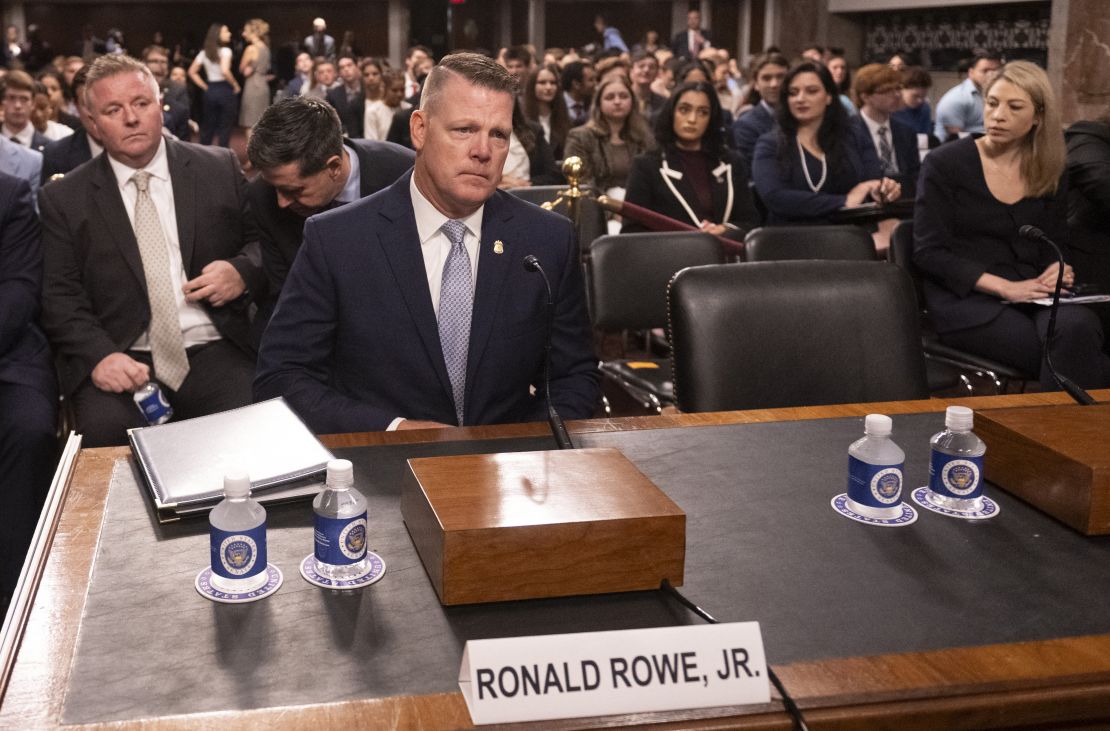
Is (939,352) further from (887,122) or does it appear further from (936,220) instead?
(887,122)

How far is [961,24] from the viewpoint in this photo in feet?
43.8

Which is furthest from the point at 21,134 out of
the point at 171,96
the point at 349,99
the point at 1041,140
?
the point at 349,99

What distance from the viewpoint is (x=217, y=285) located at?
3045 mm

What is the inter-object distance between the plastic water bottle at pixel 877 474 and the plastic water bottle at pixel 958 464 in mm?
72

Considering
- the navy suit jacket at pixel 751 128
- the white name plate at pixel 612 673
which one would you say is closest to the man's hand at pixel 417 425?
the white name plate at pixel 612 673

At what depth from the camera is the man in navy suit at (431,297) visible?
209 centimetres

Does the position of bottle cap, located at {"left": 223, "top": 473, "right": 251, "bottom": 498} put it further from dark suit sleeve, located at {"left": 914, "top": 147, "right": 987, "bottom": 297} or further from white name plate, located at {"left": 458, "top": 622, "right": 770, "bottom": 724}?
dark suit sleeve, located at {"left": 914, "top": 147, "right": 987, "bottom": 297}

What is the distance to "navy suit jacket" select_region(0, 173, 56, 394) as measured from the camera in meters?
2.86

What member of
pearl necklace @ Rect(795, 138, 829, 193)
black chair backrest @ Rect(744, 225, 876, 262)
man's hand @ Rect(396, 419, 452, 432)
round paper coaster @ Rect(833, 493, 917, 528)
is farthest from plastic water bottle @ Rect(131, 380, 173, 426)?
pearl necklace @ Rect(795, 138, 829, 193)

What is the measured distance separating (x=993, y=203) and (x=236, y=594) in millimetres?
3006

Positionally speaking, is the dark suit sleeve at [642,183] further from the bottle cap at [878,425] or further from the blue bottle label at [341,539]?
the blue bottle label at [341,539]

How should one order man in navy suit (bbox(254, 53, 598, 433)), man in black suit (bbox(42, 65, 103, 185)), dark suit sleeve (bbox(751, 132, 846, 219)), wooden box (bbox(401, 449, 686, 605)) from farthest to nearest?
dark suit sleeve (bbox(751, 132, 846, 219)), man in black suit (bbox(42, 65, 103, 185)), man in navy suit (bbox(254, 53, 598, 433)), wooden box (bbox(401, 449, 686, 605))

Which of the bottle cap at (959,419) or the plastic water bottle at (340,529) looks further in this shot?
the bottle cap at (959,419)

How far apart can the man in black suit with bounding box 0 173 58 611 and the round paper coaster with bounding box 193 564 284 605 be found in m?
1.58
